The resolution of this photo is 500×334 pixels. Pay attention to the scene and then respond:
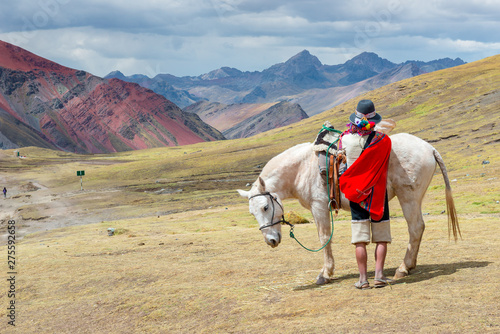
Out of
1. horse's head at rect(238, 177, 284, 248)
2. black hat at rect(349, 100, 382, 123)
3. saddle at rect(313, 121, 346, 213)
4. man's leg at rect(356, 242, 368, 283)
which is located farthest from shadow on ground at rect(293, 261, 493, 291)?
black hat at rect(349, 100, 382, 123)

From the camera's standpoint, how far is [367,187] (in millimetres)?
9031

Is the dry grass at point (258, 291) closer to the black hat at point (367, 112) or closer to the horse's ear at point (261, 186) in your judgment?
the horse's ear at point (261, 186)

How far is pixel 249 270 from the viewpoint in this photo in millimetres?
12180

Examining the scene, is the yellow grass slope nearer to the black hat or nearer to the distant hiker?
the distant hiker

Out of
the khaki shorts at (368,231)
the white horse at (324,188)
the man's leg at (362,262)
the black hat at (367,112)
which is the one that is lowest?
the man's leg at (362,262)

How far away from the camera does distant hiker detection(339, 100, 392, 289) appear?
29.5 ft

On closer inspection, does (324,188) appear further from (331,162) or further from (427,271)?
(427,271)

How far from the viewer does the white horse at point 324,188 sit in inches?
376

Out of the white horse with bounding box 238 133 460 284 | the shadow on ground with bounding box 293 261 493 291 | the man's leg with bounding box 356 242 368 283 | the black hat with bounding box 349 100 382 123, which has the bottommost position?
the shadow on ground with bounding box 293 261 493 291

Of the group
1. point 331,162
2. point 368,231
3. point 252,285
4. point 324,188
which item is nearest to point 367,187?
point 368,231

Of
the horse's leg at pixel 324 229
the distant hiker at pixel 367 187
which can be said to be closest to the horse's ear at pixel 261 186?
the horse's leg at pixel 324 229

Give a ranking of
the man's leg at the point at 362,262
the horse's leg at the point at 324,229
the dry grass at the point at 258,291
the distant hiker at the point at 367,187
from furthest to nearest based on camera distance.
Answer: the horse's leg at the point at 324,229, the distant hiker at the point at 367,187, the man's leg at the point at 362,262, the dry grass at the point at 258,291

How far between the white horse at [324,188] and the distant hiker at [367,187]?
505mm

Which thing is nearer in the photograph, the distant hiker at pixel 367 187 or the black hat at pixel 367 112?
the distant hiker at pixel 367 187
